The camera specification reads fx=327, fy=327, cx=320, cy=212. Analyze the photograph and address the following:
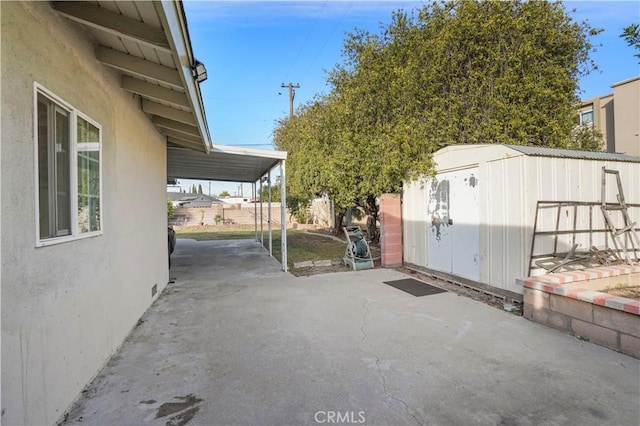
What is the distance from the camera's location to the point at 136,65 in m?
3.17

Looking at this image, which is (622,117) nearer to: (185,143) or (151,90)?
(185,143)

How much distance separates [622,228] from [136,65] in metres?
7.16

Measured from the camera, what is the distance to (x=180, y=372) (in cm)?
297

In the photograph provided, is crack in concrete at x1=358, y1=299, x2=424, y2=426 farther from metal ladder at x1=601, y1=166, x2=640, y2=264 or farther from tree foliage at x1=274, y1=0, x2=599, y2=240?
metal ladder at x1=601, y1=166, x2=640, y2=264

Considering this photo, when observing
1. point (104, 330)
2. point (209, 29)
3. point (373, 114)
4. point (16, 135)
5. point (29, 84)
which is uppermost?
point (209, 29)

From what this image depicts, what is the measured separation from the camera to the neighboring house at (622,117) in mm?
13336

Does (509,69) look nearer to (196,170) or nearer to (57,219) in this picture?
(57,219)

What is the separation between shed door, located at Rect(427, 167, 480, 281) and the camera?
5.55 metres

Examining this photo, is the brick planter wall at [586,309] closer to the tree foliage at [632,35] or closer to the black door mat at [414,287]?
the black door mat at [414,287]

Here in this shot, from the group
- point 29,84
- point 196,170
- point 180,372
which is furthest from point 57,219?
point 196,170

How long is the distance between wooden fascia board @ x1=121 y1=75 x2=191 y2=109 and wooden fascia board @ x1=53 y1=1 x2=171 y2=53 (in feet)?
4.56

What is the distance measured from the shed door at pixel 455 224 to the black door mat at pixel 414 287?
1.70 feet

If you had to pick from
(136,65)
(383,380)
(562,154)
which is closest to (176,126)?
(136,65)

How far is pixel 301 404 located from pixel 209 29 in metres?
6.07
